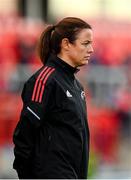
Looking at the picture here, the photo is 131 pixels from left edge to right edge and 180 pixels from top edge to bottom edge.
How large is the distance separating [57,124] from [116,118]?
21.1 feet

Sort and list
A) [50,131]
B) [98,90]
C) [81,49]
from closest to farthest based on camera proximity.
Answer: [50,131] → [81,49] → [98,90]

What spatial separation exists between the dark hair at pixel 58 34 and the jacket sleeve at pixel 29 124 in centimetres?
30

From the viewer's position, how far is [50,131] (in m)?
4.87

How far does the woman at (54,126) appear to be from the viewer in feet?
16.0

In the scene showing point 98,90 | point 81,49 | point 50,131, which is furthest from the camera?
point 98,90

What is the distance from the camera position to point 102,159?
35.7 ft

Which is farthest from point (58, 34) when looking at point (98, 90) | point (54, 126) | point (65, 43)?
point (98, 90)

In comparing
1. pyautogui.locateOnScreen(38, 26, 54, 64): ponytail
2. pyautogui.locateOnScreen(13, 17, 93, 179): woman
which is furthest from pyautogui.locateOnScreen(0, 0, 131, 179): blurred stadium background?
pyautogui.locateOnScreen(13, 17, 93, 179): woman

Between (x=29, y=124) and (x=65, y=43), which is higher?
(x=65, y=43)

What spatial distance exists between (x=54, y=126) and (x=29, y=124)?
140 millimetres

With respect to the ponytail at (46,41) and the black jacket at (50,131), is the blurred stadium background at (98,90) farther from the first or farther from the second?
the black jacket at (50,131)

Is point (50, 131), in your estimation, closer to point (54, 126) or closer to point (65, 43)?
point (54, 126)

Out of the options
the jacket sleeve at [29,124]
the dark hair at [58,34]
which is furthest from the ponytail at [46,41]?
the jacket sleeve at [29,124]

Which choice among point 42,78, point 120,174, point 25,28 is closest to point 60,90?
point 42,78
